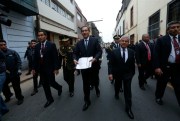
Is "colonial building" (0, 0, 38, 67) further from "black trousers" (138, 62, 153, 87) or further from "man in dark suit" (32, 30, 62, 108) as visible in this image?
"black trousers" (138, 62, 153, 87)

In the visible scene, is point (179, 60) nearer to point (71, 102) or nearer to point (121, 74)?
point (121, 74)

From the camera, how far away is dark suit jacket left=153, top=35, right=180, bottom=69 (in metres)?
4.05

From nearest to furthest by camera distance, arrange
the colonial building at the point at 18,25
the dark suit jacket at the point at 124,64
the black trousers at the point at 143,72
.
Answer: the dark suit jacket at the point at 124,64, the black trousers at the point at 143,72, the colonial building at the point at 18,25

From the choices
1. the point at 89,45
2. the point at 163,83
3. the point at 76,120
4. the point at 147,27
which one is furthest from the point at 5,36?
the point at 147,27

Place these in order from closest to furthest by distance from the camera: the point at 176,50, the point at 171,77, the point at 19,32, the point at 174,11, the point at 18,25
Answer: the point at 176,50, the point at 171,77, the point at 174,11, the point at 18,25, the point at 19,32

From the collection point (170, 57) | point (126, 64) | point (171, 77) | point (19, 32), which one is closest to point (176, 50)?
point (170, 57)

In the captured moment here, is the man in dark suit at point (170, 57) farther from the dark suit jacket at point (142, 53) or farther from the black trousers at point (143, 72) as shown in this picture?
the dark suit jacket at point (142, 53)

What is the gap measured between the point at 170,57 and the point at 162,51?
245 millimetres

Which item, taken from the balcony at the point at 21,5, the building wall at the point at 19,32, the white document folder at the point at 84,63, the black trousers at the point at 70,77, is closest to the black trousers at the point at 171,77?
the white document folder at the point at 84,63

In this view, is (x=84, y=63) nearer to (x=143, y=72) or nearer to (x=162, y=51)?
(x=162, y=51)

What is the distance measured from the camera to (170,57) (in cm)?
404

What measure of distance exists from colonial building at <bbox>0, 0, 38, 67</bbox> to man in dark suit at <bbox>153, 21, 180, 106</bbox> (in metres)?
8.40

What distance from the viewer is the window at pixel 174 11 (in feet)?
28.4

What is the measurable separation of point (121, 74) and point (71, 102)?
1.87 m
